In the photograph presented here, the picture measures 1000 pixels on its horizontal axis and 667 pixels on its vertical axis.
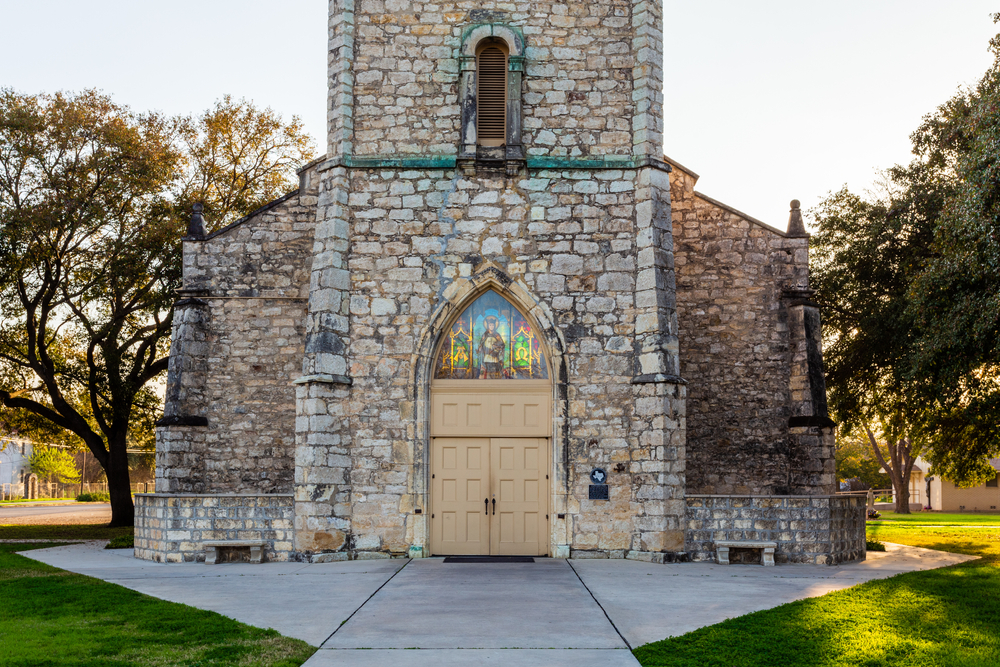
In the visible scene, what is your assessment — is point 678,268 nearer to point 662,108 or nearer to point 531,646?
point 662,108

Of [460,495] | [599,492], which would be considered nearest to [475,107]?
[460,495]

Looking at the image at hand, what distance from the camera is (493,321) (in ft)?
47.8

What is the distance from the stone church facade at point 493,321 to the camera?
13602 mm

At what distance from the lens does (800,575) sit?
476 inches

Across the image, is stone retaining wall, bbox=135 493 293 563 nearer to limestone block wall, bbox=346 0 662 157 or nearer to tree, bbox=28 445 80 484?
limestone block wall, bbox=346 0 662 157

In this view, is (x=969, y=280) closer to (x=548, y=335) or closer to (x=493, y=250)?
(x=548, y=335)

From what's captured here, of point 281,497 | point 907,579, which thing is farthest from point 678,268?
point 281,497

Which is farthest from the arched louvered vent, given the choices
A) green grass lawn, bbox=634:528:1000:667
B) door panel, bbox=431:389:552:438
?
green grass lawn, bbox=634:528:1000:667

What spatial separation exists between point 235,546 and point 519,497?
4432 millimetres

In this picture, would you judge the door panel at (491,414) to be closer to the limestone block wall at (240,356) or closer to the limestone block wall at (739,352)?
the limestone block wall at (739,352)

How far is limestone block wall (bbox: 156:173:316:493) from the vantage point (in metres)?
17.3

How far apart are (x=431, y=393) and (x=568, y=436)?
7.56 feet

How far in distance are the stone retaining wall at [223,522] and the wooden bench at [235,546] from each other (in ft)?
0.26

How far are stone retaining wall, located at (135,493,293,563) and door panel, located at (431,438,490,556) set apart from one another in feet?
7.59
